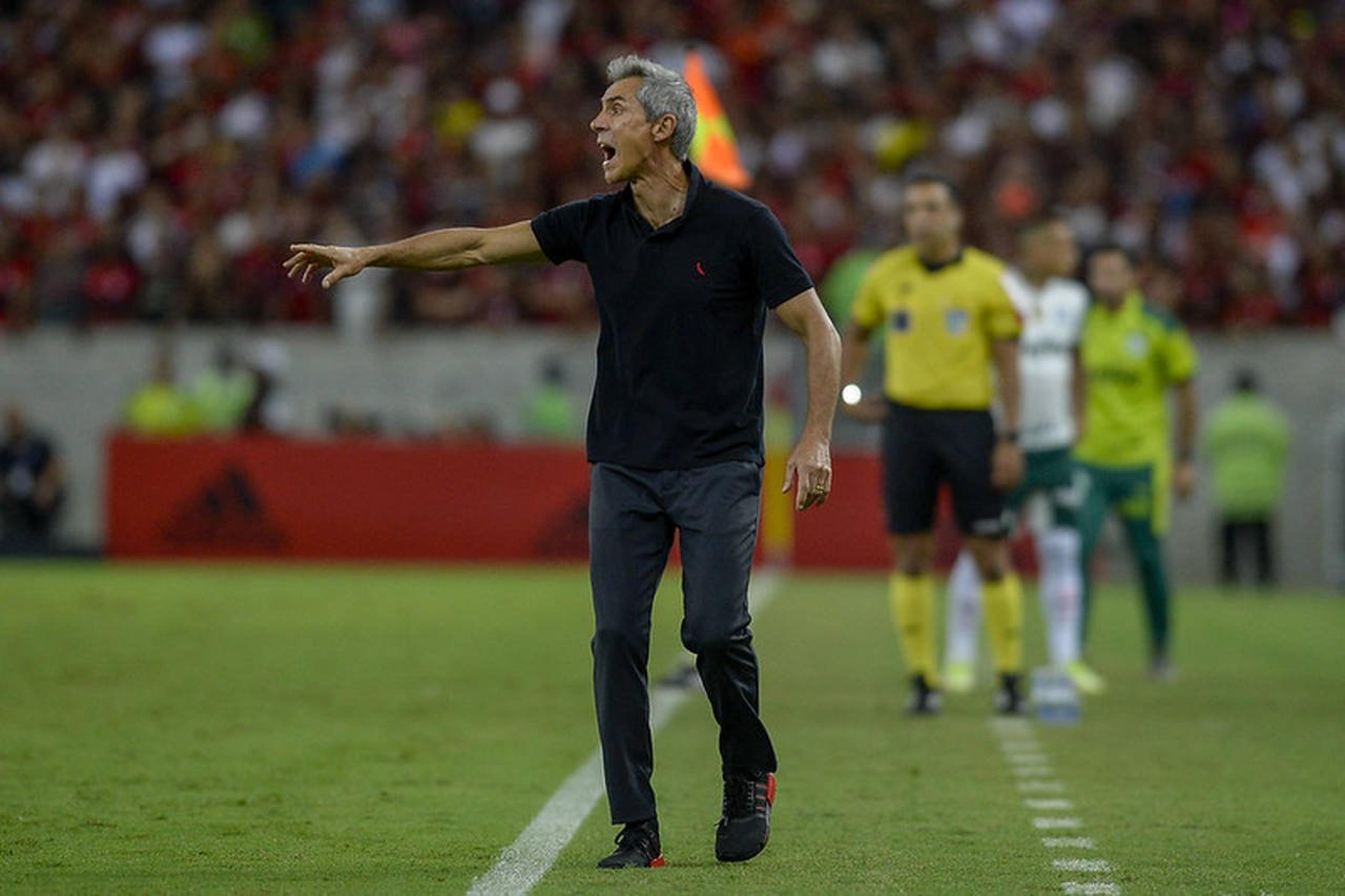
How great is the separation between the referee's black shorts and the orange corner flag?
8.00 ft

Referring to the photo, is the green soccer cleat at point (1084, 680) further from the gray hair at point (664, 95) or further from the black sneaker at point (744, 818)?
the gray hair at point (664, 95)

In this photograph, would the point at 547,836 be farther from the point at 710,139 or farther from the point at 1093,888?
the point at 710,139

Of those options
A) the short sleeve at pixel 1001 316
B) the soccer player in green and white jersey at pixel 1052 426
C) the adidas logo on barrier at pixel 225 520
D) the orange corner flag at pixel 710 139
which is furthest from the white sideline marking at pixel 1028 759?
the adidas logo on barrier at pixel 225 520

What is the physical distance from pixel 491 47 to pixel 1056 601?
17.3m

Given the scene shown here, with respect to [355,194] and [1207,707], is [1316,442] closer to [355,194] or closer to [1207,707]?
[355,194]

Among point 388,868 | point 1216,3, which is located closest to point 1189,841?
point 388,868

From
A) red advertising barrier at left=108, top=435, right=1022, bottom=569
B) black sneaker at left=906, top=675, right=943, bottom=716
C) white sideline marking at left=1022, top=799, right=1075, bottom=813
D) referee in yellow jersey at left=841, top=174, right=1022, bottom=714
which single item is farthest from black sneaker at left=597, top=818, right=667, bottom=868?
red advertising barrier at left=108, top=435, right=1022, bottom=569

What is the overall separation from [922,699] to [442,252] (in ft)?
16.9

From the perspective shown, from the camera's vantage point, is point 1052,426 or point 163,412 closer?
point 1052,426

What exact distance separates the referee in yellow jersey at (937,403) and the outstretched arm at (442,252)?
4.27 m

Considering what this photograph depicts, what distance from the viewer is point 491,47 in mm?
28281

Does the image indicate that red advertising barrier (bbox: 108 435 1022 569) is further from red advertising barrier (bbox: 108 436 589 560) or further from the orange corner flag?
the orange corner flag

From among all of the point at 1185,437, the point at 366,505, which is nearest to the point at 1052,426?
the point at 1185,437

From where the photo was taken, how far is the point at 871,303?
37.5 feet
